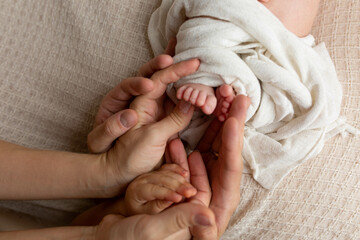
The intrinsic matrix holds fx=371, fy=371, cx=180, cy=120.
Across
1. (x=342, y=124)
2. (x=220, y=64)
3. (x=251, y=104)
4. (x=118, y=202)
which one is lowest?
(x=118, y=202)

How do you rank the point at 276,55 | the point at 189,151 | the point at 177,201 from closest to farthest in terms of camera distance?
1. the point at 177,201
2. the point at 276,55
3. the point at 189,151

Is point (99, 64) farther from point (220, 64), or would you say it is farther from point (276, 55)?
point (276, 55)

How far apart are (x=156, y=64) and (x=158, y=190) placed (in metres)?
0.31

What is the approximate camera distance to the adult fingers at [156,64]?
896 millimetres

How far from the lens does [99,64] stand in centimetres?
113

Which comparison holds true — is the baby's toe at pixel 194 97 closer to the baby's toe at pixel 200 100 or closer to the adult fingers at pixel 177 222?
the baby's toe at pixel 200 100

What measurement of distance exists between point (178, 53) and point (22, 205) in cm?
70

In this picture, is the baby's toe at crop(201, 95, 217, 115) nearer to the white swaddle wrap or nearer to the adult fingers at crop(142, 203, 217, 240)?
Answer: the white swaddle wrap

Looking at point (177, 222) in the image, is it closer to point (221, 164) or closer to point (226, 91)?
point (221, 164)

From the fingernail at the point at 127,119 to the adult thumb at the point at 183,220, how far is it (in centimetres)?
23

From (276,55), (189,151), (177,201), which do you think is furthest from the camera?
(189,151)

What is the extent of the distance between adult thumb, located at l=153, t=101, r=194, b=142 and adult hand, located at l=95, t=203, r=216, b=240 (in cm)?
19

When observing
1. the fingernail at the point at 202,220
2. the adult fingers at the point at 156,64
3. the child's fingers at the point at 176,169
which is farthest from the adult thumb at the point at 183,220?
the adult fingers at the point at 156,64

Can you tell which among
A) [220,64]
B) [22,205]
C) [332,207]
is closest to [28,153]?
[22,205]
